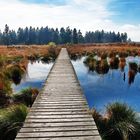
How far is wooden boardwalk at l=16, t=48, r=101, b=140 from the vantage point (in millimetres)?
6270

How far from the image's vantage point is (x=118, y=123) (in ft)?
28.0

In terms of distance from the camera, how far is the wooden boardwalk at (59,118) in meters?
6.27

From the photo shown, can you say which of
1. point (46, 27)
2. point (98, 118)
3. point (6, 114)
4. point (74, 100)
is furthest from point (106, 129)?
point (46, 27)

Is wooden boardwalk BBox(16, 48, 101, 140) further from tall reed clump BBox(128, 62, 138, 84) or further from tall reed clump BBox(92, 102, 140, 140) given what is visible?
tall reed clump BBox(128, 62, 138, 84)

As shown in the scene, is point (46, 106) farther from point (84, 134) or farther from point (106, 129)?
point (84, 134)

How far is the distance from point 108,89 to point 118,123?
8250 millimetres

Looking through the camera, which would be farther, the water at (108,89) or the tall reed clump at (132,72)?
the tall reed clump at (132,72)

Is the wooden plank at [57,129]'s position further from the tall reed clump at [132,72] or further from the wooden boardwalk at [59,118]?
the tall reed clump at [132,72]

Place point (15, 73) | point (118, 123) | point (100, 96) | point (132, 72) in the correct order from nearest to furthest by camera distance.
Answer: point (118, 123) < point (100, 96) < point (15, 73) < point (132, 72)

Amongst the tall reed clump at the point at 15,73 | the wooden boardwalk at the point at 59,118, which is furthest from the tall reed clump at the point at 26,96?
the tall reed clump at the point at 15,73

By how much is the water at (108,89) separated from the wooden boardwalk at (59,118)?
3039 mm

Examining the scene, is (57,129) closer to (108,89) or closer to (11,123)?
(11,123)

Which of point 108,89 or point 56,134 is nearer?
point 56,134

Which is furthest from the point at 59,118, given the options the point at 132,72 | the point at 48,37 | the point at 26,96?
the point at 48,37
